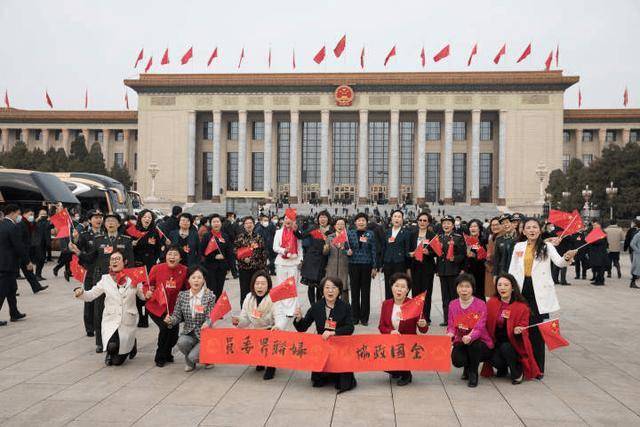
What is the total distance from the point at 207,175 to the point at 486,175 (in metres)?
28.1

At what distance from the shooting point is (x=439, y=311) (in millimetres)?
10422

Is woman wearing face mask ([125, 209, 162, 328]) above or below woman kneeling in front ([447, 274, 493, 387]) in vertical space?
above

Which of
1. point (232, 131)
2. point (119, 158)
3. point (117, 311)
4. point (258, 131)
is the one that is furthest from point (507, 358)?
point (119, 158)

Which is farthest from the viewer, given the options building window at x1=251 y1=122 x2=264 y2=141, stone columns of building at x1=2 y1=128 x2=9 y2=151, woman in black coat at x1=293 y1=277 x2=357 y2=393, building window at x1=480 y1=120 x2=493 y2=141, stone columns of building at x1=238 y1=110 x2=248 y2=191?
stone columns of building at x1=2 y1=128 x2=9 y2=151

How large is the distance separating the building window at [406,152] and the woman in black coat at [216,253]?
48081mm

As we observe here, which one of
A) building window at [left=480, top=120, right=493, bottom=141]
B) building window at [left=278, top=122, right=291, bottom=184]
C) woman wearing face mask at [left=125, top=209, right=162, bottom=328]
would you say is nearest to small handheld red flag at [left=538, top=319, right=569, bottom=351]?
woman wearing face mask at [left=125, top=209, right=162, bottom=328]

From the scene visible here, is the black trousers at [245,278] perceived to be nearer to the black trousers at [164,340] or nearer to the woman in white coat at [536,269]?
the black trousers at [164,340]

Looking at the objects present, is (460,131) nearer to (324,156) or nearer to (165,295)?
(324,156)

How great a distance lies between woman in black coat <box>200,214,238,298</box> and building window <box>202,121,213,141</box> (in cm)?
4947

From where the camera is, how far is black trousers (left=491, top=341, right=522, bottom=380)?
580 cm

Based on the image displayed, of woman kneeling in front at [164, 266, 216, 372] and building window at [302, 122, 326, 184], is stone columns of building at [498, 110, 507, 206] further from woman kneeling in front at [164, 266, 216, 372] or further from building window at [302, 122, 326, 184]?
woman kneeling in front at [164, 266, 216, 372]

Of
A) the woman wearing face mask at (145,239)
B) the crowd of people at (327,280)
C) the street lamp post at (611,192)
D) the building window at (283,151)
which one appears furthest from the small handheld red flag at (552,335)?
the building window at (283,151)

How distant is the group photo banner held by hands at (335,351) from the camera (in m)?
5.52

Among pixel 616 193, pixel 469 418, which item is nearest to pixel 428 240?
pixel 469 418
